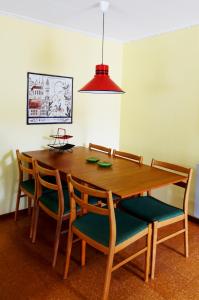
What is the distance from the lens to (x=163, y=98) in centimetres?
339

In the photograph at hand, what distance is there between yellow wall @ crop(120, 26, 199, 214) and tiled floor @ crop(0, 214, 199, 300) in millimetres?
1048

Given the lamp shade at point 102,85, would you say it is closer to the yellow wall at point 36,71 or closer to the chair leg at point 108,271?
the yellow wall at point 36,71

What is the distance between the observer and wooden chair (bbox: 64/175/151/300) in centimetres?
175

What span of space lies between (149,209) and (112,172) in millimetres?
453

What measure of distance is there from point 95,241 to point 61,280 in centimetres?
53

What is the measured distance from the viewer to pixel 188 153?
3164mm

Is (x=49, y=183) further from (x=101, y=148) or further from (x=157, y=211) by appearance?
(x=101, y=148)

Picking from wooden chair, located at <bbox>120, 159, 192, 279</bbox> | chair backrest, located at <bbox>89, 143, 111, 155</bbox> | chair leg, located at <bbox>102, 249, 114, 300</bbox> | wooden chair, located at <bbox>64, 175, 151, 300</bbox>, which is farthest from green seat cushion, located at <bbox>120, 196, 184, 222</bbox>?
chair backrest, located at <bbox>89, 143, 111, 155</bbox>

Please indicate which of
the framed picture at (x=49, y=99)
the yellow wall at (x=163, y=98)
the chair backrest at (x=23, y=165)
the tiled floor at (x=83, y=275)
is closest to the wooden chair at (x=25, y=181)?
the chair backrest at (x=23, y=165)

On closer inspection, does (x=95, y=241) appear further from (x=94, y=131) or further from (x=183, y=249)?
(x=94, y=131)

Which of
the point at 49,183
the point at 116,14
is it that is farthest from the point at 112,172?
the point at 116,14

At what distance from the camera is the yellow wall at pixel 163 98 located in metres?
3.08

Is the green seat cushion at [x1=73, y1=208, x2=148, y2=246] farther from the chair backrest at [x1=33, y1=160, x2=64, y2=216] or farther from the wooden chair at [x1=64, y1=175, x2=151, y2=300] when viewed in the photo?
the chair backrest at [x1=33, y1=160, x2=64, y2=216]

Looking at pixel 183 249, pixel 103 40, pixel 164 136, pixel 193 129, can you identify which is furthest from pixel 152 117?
pixel 183 249
